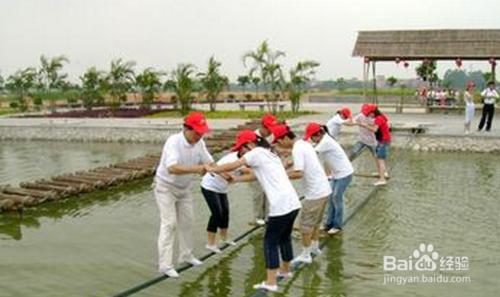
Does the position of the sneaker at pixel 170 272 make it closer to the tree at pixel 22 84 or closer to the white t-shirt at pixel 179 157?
the white t-shirt at pixel 179 157

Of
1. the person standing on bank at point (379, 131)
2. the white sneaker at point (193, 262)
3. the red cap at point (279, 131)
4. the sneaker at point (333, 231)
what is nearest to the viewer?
the red cap at point (279, 131)

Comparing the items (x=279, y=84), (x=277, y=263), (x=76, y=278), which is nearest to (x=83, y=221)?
(x=76, y=278)

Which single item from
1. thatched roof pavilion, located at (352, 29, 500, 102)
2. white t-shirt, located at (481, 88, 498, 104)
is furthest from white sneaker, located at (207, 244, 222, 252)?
thatched roof pavilion, located at (352, 29, 500, 102)

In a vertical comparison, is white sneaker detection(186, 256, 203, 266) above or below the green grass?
below

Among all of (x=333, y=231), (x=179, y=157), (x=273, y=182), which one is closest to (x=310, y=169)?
(x=273, y=182)

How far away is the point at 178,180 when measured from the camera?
6035 millimetres

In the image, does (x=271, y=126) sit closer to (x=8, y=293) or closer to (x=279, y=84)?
(x=8, y=293)

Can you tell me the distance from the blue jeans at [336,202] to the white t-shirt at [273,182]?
2201 millimetres

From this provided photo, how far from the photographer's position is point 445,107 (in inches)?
1019

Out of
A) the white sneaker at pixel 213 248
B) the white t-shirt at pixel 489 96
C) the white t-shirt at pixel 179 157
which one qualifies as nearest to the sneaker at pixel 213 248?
the white sneaker at pixel 213 248

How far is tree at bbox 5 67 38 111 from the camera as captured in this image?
33.7m

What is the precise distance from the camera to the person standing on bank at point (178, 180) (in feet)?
18.9

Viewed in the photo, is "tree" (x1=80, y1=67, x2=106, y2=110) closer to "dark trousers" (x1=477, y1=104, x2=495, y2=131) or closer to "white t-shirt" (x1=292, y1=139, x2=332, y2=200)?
"dark trousers" (x1=477, y1=104, x2=495, y2=131)

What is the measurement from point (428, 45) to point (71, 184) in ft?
59.8
